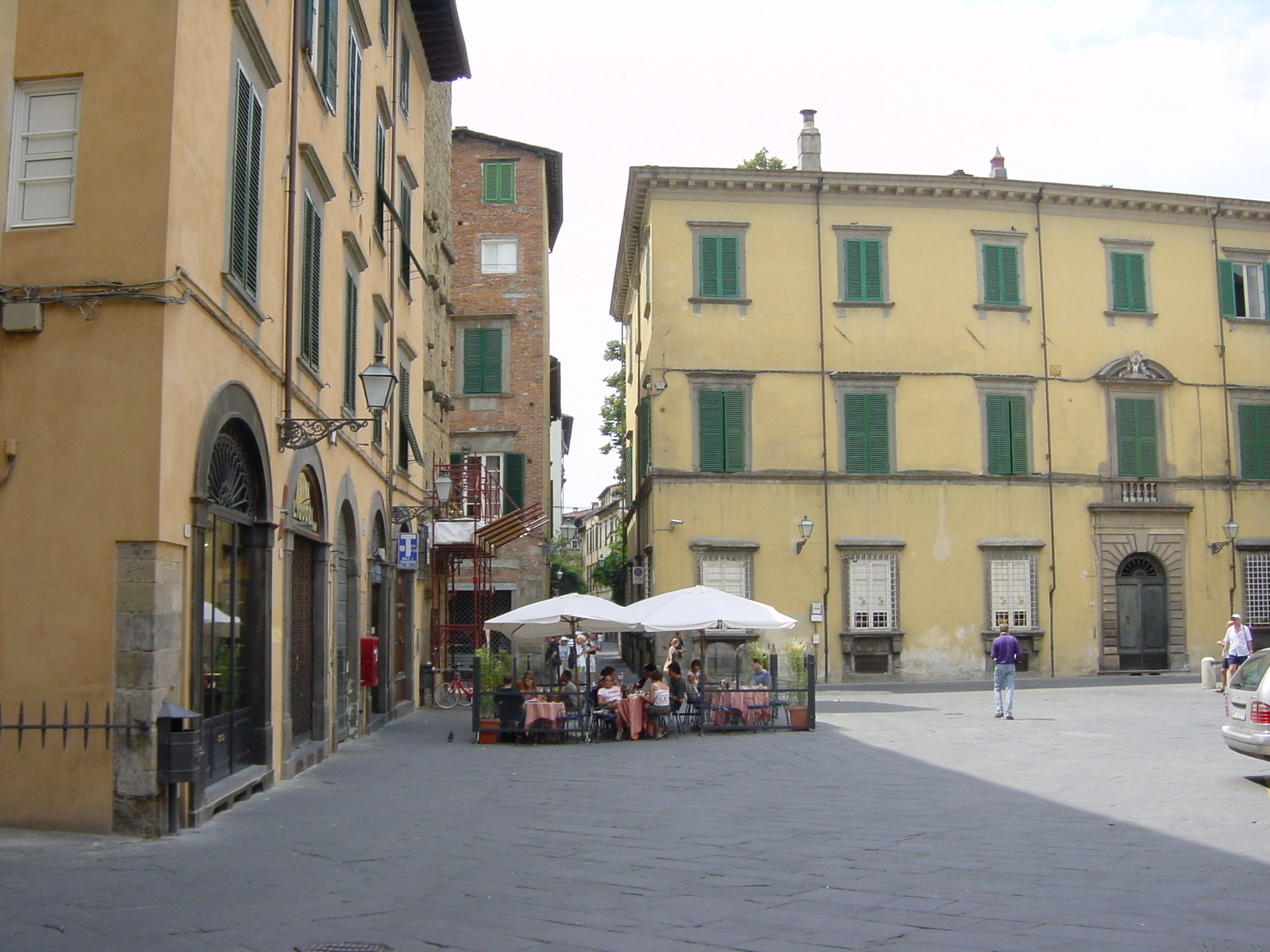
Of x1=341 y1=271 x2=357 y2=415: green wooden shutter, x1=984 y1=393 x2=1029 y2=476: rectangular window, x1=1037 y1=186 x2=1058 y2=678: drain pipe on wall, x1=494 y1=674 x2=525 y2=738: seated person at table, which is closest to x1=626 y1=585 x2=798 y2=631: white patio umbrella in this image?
x1=494 y1=674 x2=525 y2=738: seated person at table

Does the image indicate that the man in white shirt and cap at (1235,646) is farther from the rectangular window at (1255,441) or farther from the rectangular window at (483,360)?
the rectangular window at (483,360)

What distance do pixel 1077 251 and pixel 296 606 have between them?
22.9 meters

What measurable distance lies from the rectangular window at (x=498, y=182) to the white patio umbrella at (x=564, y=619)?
1736 centimetres

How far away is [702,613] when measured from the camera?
18859 mm

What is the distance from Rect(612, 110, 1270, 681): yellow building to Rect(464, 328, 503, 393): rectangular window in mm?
4634

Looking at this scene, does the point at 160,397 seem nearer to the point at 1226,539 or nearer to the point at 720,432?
the point at 720,432

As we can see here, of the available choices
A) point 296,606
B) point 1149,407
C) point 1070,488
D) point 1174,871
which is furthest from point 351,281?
point 1149,407

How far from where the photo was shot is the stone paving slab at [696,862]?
6367 mm

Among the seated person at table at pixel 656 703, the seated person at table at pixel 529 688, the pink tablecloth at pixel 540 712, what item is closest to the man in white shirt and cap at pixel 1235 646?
the seated person at table at pixel 656 703

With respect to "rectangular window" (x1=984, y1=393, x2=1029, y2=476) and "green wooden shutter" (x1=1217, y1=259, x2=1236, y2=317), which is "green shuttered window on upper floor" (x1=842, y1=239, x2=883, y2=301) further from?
"green wooden shutter" (x1=1217, y1=259, x2=1236, y2=317)

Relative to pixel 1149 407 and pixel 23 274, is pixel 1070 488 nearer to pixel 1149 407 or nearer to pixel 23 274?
pixel 1149 407

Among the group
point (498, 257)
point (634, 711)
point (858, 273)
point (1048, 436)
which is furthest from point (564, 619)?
point (498, 257)

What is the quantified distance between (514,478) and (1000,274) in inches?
506

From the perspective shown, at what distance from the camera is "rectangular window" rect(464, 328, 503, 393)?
32.4 metres
